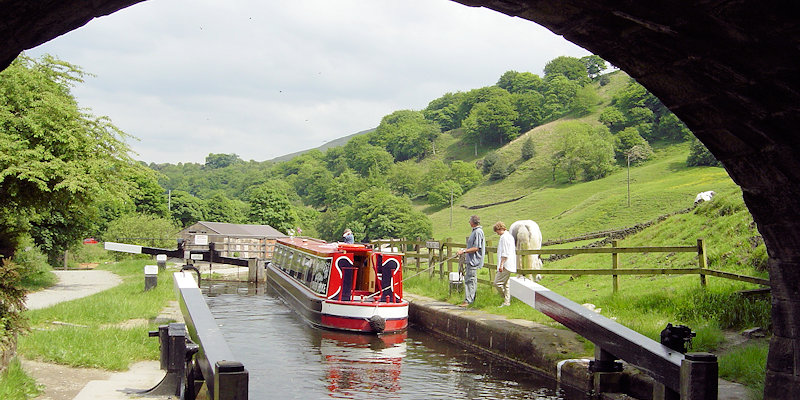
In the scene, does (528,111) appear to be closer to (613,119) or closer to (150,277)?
(613,119)

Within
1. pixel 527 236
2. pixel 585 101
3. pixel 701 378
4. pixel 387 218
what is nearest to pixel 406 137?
pixel 585 101

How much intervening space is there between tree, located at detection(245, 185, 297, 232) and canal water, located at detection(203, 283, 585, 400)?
70.3 metres

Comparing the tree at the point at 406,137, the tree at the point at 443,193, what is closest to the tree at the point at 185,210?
the tree at the point at 443,193

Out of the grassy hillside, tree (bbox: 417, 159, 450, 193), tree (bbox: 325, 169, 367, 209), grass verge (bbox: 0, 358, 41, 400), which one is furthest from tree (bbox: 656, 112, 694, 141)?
grass verge (bbox: 0, 358, 41, 400)

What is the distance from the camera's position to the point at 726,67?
402 centimetres

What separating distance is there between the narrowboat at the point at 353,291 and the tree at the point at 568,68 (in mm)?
148561

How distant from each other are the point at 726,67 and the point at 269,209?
82.1 meters

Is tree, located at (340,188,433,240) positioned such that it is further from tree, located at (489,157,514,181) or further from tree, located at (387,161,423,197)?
tree, located at (387,161,423,197)

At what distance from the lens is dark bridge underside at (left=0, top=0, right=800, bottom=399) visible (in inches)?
138

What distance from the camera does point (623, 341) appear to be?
6.15 metres

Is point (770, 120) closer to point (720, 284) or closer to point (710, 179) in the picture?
point (720, 284)

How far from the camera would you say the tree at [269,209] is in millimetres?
83938

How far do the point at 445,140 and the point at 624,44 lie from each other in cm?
15327

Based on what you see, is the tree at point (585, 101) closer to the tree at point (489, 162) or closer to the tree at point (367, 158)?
the tree at point (489, 162)
